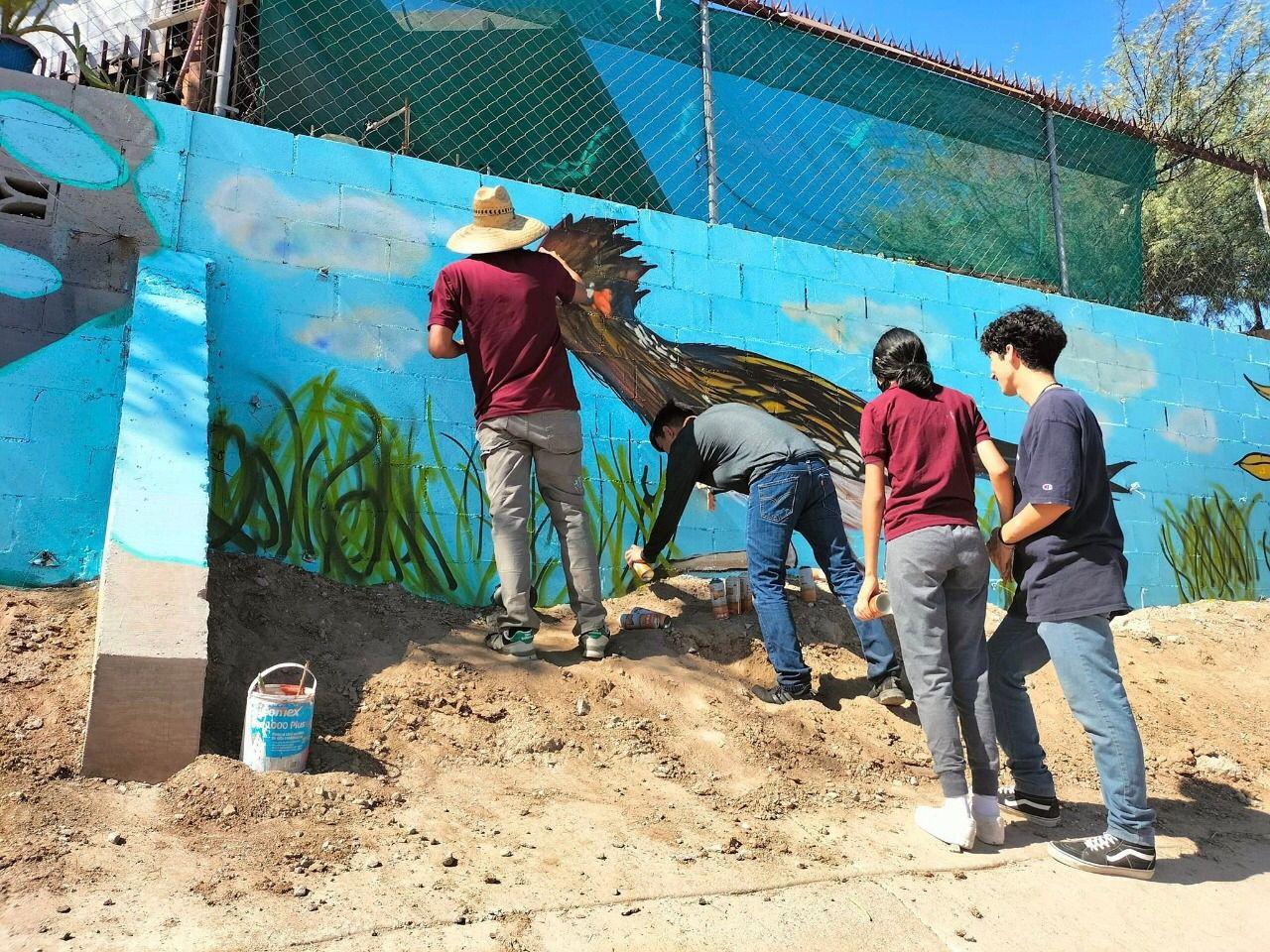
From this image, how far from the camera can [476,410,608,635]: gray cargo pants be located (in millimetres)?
3770

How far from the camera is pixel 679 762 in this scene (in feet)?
10.8

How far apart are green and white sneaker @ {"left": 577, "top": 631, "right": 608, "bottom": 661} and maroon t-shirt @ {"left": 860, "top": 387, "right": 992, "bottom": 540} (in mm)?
1247

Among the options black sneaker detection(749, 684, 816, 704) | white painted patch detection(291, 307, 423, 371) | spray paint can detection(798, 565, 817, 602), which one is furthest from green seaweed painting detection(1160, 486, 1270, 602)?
white painted patch detection(291, 307, 423, 371)

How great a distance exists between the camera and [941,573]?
3016 mm

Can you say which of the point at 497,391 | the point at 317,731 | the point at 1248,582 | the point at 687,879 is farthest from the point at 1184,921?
the point at 1248,582

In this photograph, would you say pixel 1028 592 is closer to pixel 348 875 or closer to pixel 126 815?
pixel 348 875

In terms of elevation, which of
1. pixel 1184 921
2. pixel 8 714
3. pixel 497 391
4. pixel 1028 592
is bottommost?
pixel 1184 921

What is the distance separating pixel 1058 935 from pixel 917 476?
1.33m

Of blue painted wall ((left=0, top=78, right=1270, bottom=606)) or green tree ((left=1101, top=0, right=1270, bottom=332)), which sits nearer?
blue painted wall ((left=0, top=78, right=1270, bottom=606))

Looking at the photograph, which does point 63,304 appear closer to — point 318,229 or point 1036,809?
point 318,229

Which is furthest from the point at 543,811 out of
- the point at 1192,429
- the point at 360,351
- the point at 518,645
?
the point at 1192,429

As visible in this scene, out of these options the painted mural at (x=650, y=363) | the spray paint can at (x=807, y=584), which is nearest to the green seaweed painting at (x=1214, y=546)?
the painted mural at (x=650, y=363)

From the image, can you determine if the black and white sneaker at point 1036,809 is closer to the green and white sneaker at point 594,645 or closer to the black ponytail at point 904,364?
the black ponytail at point 904,364

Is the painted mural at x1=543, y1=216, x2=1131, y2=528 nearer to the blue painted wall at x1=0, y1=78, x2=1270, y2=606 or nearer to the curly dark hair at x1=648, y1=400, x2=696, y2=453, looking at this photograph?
the blue painted wall at x1=0, y1=78, x2=1270, y2=606
